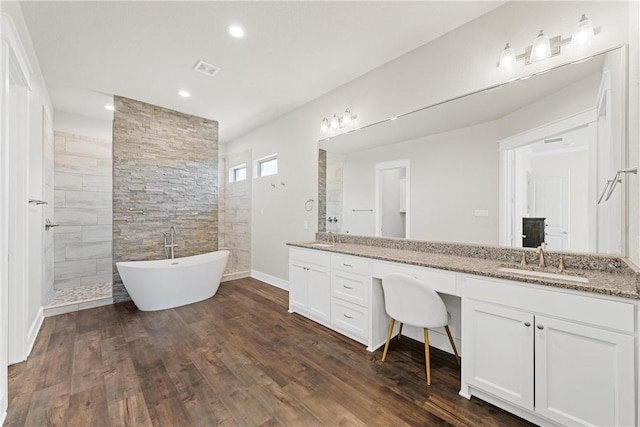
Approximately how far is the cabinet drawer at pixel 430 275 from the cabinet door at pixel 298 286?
103 centimetres

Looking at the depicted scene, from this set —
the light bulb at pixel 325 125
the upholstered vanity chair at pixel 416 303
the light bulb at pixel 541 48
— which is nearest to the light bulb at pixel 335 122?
the light bulb at pixel 325 125

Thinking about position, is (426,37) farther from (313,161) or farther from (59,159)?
(59,159)

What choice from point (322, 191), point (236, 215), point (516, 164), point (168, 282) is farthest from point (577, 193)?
point (236, 215)

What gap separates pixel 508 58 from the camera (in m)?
1.88

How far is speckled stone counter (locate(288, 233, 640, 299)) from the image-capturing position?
4.16 ft

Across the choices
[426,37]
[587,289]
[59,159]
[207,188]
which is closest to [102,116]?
[59,159]

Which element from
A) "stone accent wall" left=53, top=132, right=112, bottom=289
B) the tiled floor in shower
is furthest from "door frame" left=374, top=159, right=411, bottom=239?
"stone accent wall" left=53, top=132, right=112, bottom=289

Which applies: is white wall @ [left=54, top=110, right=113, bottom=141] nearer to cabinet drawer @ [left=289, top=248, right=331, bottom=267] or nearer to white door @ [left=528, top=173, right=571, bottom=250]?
cabinet drawer @ [left=289, top=248, right=331, bottom=267]

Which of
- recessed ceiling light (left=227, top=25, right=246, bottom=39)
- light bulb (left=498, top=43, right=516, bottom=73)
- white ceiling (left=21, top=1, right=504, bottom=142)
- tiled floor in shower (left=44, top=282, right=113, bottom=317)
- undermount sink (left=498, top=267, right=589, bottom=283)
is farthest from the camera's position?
tiled floor in shower (left=44, top=282, right=113, bottom=317)

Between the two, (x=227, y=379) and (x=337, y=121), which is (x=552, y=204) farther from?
(x=227, y=379)

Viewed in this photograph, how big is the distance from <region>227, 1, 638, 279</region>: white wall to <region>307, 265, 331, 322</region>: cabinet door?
0.91 m

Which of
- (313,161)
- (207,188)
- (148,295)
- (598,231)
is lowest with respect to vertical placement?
(148,295)

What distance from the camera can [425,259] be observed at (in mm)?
2021

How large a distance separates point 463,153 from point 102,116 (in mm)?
5189
